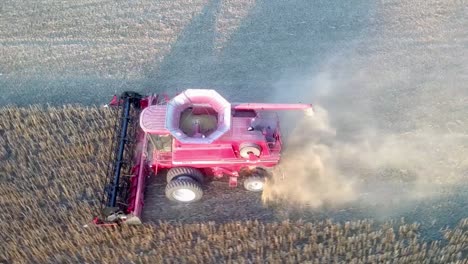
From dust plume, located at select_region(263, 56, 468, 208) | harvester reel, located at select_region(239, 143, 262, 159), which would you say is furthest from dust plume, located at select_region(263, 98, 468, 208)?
harvester reel, located at select_region(239, 143, 262, 159)

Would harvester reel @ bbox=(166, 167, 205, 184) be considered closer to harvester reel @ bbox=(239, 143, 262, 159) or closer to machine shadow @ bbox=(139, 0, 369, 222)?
harvester reel @ bbox=(239, 143, 262, 159)

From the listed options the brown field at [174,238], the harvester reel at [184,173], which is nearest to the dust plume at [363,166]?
the brown field at [174,238]

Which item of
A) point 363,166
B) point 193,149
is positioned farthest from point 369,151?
point 193,149

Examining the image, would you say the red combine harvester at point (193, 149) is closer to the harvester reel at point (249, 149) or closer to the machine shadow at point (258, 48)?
the harvester reel at point (249, 149)

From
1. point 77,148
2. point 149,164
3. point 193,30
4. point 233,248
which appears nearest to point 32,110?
point 77,148

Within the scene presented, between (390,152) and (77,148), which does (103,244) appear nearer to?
(77,148)

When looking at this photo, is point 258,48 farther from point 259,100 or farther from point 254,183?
point 254,183
